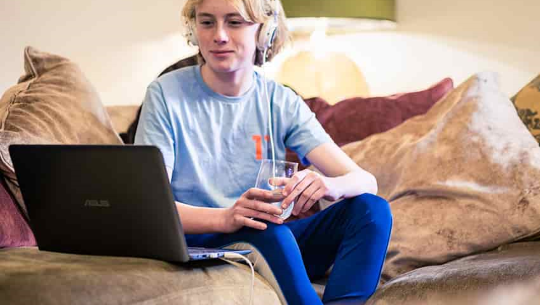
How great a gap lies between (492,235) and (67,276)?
0.93 metres

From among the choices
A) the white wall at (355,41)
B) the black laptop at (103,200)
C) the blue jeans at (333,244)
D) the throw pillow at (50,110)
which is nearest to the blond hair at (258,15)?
the throw pillow at (50,110)

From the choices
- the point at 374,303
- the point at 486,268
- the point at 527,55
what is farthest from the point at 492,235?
the point at 527,55

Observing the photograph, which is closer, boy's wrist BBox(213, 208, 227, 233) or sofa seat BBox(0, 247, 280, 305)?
sofa seat BBox(0, 247, 280, 305)

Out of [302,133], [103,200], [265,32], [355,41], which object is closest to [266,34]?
[265,32]

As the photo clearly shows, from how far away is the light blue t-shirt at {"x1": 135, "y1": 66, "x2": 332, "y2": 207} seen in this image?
5.19 feet

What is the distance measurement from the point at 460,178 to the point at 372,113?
484 mm

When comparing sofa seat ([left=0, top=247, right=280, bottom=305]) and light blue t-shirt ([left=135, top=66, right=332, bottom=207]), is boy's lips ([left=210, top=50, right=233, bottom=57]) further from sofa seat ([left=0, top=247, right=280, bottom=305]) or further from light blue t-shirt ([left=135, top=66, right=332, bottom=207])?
sofa seat ([left=0, top=247, right=280, bottom=305])

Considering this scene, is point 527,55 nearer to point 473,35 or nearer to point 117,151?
A: point 473,35

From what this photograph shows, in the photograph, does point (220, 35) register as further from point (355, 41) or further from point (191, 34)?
point (355, 41)

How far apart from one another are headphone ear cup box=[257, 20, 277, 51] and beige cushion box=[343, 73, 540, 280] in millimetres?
461

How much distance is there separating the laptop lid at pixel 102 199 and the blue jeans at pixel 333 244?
0.22 metres

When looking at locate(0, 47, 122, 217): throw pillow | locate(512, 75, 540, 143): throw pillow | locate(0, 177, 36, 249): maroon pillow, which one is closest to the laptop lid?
locate(0, 177, 36, 249): maroon pillow

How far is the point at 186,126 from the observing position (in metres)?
1.62

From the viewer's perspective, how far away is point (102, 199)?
1173mm
